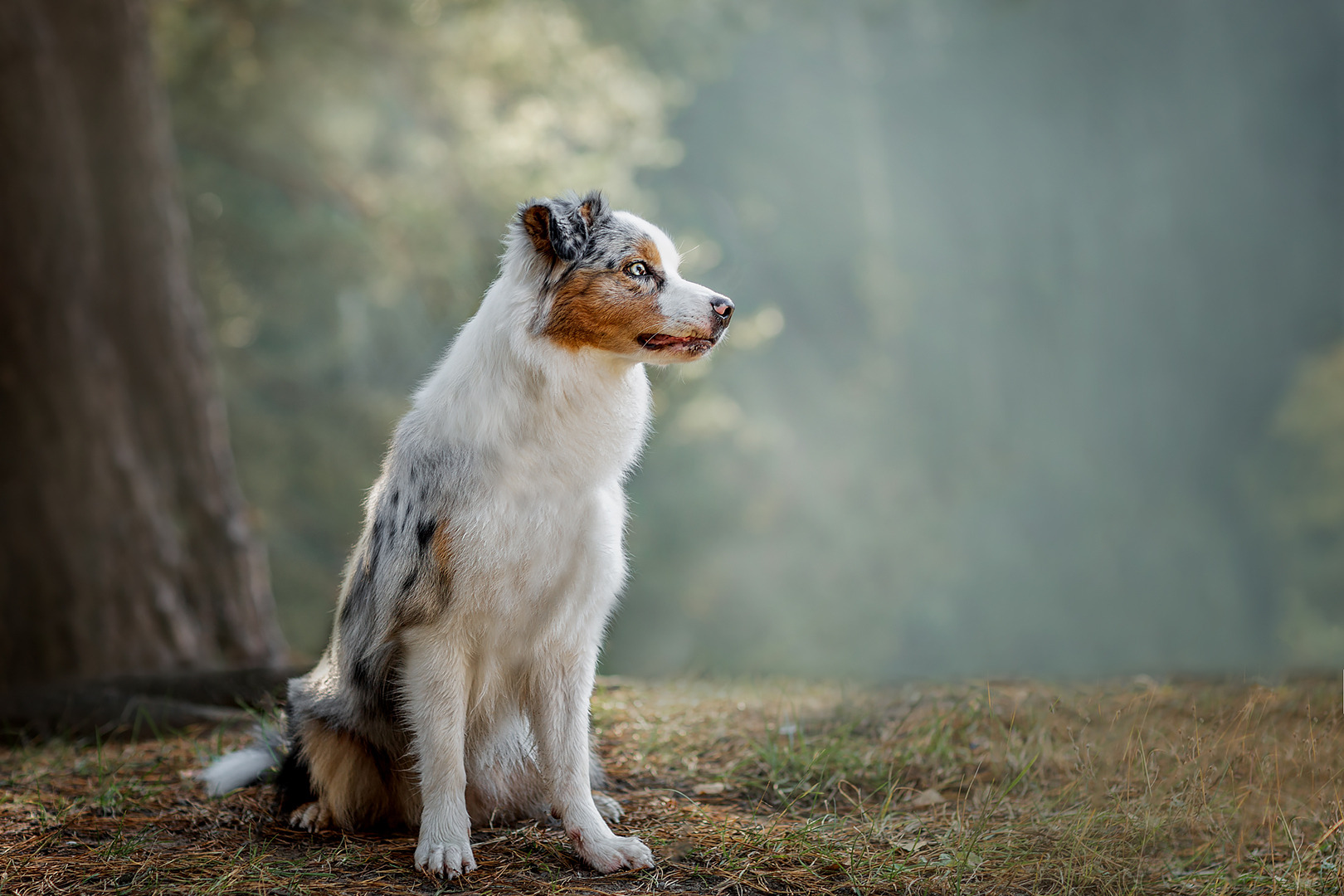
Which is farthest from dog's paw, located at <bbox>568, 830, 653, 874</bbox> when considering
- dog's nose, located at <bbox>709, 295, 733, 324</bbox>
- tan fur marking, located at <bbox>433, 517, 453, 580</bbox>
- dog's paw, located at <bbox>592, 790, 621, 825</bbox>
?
dog's nose, located at <bbox>709, 295, 733, 324</bbox>

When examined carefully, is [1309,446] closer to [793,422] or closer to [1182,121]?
[1182,121]

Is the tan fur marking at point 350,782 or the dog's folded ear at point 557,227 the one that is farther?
the tan fur marking at point 350,782

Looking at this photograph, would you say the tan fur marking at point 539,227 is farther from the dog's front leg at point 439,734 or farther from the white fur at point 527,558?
the dog's front leg at point 439,734

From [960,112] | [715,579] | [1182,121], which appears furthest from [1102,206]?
[715,579]

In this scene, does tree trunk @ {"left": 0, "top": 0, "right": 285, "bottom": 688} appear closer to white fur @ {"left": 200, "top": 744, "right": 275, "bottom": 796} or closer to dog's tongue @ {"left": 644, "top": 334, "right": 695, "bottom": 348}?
white fur @ {"left": 200, "top": 744, "right": 275, "bottom": 796}

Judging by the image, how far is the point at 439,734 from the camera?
8.93 feet

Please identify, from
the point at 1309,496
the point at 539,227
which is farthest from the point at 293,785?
the point at 1309,496

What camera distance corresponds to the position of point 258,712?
4.25 m

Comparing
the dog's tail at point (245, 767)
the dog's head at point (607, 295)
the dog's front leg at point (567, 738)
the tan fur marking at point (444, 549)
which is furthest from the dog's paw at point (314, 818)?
the dog's head at point (607, 295)

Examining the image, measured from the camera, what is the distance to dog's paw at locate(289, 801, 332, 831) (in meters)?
3.02

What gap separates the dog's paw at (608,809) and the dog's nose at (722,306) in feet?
4.58

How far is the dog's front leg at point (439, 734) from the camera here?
270cm

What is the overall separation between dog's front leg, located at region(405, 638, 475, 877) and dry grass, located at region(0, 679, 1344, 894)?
0.41 feet

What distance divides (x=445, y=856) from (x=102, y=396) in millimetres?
4115
